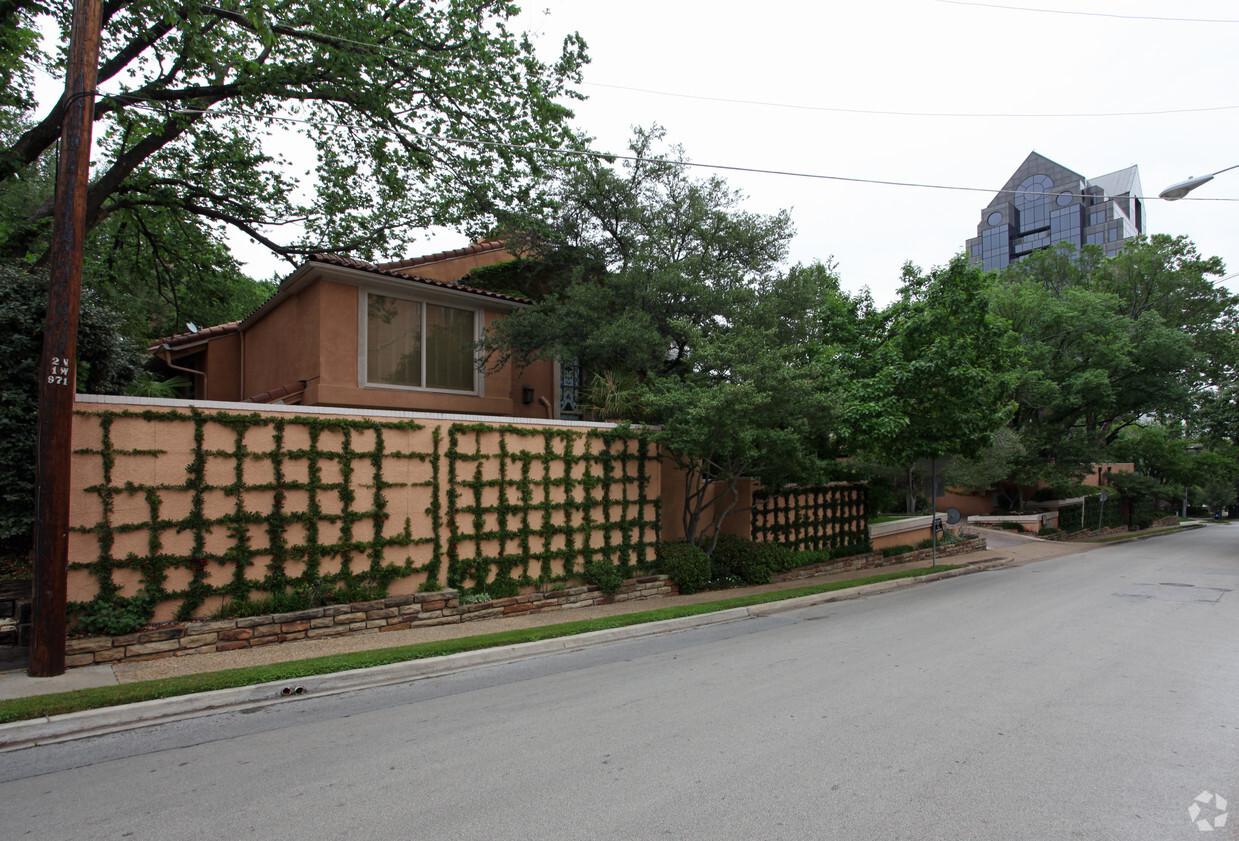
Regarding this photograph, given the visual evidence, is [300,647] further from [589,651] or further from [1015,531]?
[1015,531]

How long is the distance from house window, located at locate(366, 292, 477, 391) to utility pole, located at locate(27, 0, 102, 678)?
651 centimetres

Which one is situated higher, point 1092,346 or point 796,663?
point 1092,346

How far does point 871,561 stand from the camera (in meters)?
19.4

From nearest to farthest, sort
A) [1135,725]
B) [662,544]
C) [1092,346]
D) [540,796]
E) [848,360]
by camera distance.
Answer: [540,796] < [1135,725] < [662,544] < [848,360] < [1092,346]

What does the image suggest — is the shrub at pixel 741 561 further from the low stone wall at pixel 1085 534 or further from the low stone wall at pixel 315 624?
the low stone wall at pixel 1085 534

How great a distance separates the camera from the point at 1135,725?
559 cm

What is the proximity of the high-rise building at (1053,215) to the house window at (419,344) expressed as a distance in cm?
7990

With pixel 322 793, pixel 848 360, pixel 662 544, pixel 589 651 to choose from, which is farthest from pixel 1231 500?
pixel 322 793

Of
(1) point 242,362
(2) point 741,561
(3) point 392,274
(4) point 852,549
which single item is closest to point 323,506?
(3) point 392,274

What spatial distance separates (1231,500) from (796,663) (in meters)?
76.5

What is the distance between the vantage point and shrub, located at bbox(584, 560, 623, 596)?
1241 centimetres

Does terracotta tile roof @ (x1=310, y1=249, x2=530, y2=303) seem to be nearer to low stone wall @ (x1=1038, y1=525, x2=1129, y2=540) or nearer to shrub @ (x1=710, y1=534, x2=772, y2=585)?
shrub @ (x1=710, y1=534, x2=772, y2=585)

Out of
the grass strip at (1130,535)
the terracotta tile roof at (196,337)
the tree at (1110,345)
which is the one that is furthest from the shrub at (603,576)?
the grass strip at (1130,535)

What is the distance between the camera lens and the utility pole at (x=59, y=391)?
710 centimetres
